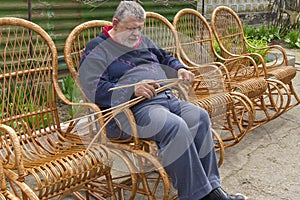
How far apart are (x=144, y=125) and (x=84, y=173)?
44 cm

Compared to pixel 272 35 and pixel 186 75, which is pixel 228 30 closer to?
pixel 186 75

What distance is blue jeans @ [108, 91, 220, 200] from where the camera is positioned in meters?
2.27

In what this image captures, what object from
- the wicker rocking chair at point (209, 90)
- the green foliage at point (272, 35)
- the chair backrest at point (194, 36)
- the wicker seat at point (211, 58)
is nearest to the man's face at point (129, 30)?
the wicker rocking chair at point (209, 90)

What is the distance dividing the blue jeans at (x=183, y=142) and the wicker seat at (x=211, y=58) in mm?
1187

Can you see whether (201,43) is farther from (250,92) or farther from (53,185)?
(53,185)

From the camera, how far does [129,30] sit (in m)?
2.54

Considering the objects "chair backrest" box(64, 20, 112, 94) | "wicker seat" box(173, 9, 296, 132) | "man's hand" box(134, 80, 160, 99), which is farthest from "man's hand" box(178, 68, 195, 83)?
"wicker seat" box(173, 9, 296, 132)

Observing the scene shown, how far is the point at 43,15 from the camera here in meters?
4.21

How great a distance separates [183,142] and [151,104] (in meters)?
0.32

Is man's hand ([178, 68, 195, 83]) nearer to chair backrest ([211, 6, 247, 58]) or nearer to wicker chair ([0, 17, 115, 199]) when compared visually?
wicker chair ([0, 17, 115, 199])

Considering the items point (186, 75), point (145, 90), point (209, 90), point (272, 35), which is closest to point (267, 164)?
point (209, 90)

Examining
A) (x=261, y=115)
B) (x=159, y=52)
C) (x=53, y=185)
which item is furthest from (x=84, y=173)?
(x=261, y=115)

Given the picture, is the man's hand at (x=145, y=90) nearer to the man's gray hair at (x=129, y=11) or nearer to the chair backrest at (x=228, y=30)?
the man's gray hair at (x=129, y=11)

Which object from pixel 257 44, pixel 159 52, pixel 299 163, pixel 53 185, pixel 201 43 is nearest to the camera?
pixel 53 185
